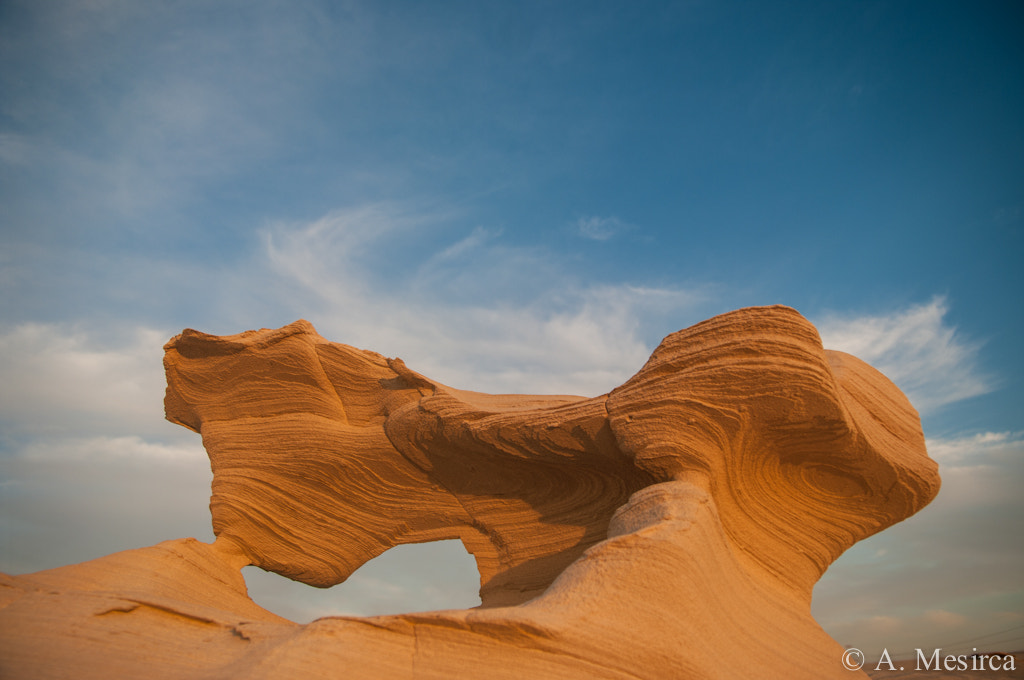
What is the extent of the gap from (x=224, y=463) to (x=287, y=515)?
90cm

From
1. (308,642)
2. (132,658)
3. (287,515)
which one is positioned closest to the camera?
(308,642)

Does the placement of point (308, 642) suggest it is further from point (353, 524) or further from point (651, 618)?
point (353, 524)

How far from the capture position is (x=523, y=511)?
732 cm

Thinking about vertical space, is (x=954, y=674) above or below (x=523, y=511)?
below

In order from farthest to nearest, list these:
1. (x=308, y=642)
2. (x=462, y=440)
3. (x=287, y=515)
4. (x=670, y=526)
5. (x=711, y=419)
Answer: (x=287, y=515) → (x=462, y=440) → (x=711, y=419) → (x=670, y=526) → (x=308, y=642)

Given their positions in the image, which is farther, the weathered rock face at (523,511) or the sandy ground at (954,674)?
the sandy ground at (954,674)

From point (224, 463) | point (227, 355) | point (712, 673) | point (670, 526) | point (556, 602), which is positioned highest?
point (227, 355)

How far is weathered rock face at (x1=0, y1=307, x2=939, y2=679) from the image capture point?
4.21 metres

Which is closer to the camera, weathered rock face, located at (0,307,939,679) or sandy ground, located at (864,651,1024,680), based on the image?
weathered rock face, located at (0,307,939,679)

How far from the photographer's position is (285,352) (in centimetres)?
788

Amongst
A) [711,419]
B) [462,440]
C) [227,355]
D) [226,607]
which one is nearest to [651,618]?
[711,419]

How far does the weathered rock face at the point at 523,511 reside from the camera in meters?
4.21

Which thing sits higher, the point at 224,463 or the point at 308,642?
the point at 224,463

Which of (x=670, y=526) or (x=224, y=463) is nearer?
(x=670, y=526)
